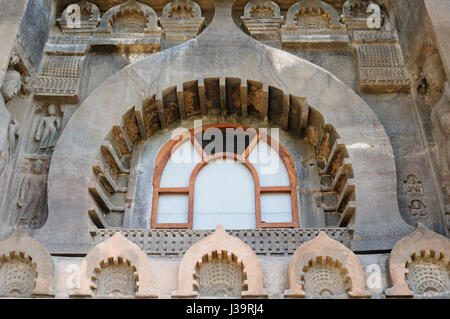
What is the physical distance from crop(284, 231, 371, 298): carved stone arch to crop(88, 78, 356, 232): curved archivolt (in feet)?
4.01

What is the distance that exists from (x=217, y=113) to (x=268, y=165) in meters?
1.49

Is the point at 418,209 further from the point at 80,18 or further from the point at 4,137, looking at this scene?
the point at 80,18

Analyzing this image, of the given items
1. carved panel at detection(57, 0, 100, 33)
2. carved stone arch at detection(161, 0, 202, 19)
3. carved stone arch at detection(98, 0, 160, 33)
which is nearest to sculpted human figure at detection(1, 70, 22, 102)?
carved panel at detection(57, 0, 100, 33)

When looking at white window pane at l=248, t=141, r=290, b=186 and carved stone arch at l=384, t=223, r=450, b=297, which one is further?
white window pane at l=248, t=141, r=290, b=186

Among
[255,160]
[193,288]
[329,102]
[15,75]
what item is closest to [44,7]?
[15,75]

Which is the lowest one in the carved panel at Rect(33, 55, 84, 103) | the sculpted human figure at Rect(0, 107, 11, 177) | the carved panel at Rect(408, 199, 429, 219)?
the carved panel at Rect(408, 199, 429, 219)

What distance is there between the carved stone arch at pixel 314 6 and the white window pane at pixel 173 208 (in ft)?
13.2

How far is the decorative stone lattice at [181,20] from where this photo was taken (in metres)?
11.2

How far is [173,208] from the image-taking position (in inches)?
388

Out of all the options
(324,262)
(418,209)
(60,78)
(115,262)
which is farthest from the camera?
(60,78)

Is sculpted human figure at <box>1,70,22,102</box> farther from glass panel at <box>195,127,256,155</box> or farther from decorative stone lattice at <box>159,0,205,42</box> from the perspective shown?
glass panel at <box>195,127,256,155</box>

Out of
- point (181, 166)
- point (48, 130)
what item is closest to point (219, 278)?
point (181, 166)

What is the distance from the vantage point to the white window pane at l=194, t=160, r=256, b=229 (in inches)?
378

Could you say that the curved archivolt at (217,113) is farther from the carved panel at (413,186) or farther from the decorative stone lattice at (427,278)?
the decorative stone lattice at (427,278)
